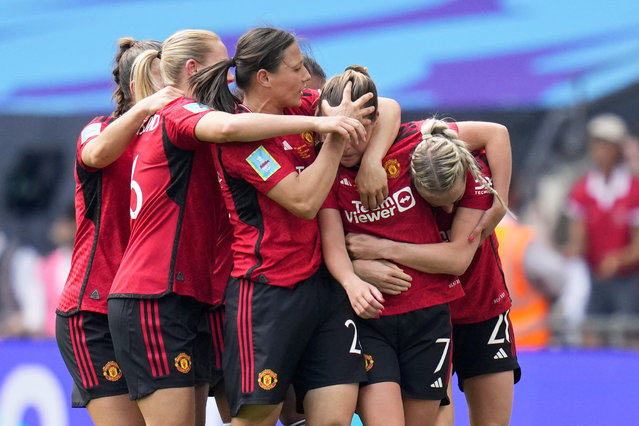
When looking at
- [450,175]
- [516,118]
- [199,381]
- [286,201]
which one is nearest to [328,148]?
[286,201]

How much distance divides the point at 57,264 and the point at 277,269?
5.00 m

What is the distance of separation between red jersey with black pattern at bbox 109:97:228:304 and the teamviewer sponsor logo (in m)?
0.53

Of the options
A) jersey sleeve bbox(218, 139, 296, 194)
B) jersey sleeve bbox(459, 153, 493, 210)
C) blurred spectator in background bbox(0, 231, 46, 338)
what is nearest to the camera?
jersey sleeve bbox(218, 139, 296, 194)

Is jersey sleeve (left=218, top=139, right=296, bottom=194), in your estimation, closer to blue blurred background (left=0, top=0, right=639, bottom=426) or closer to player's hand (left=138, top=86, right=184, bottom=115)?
player's hand (left=138, top=86, right=184, bottom=115)

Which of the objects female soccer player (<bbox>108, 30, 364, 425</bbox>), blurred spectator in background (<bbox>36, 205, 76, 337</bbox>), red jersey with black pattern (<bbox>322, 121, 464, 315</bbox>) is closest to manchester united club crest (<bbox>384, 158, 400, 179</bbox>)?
red jersey with black pattern (<bbox>322, 121, 464, 315</bbox>)

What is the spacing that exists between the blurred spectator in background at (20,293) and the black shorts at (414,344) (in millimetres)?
4804

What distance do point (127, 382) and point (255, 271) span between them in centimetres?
62

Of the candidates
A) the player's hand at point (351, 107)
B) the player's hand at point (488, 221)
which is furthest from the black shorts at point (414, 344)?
the player's hand at point (351, 107)

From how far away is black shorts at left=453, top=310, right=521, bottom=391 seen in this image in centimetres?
414

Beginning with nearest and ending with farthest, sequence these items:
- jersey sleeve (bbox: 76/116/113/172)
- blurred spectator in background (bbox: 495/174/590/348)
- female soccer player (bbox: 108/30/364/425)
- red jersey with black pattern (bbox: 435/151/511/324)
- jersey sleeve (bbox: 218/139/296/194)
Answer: jersey sleeve (bbox: 218/139/296/194), female soccer player (bbox: 108/30/364/425), jersey sleeve (bbox: 76/116/113/172), red jersey with black pattern (bbox: 435/151/511/324), blurred spectator in background (bbox: 495/174/590/348)

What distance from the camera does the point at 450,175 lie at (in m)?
3.56

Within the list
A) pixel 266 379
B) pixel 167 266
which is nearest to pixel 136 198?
pixel 167 266

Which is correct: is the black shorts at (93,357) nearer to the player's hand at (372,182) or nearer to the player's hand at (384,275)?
the player's hand at (384,275)

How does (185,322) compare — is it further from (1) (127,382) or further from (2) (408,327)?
(2) (408,327)
